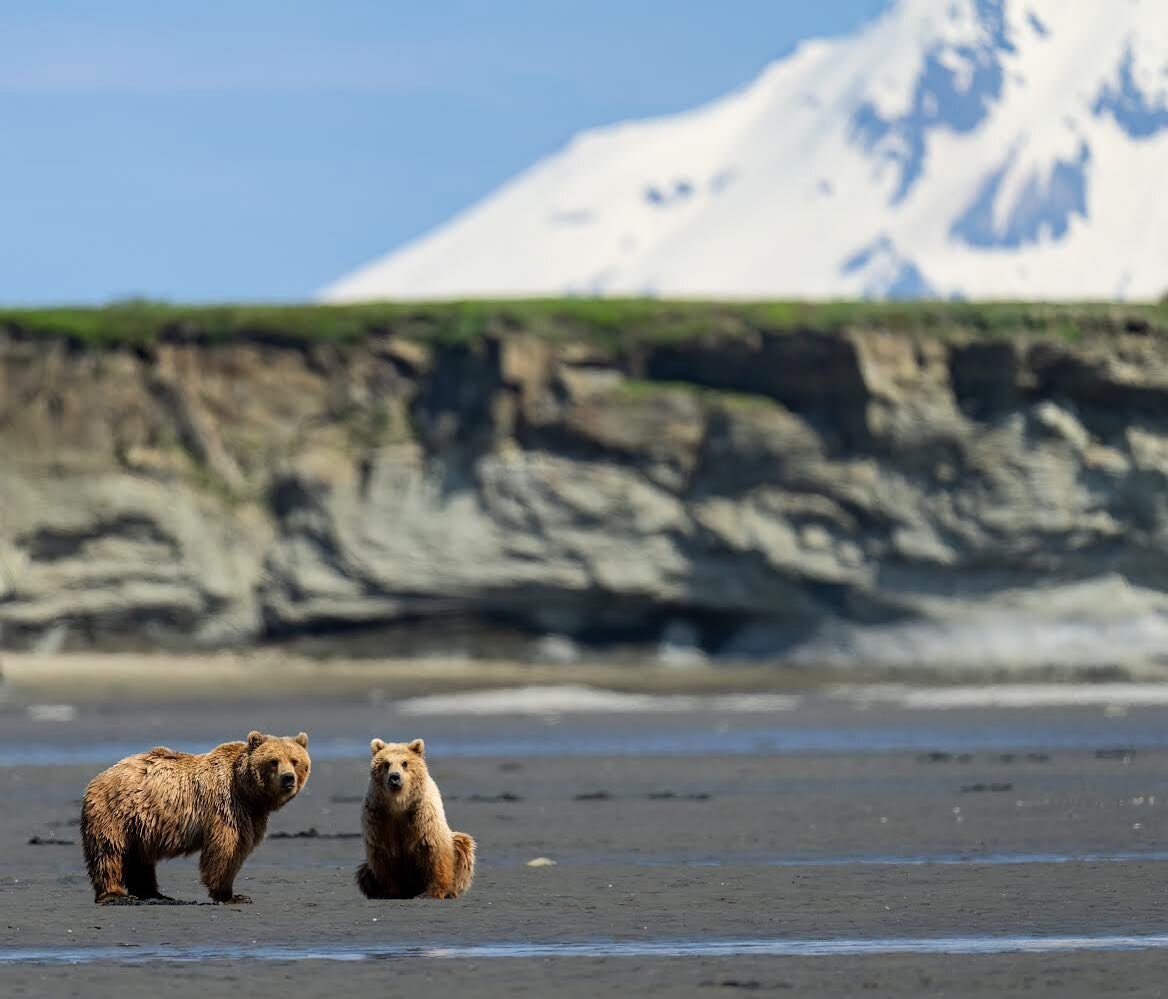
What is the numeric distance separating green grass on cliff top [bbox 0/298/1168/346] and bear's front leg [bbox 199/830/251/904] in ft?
138

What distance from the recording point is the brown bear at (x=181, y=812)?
1423 centimetres

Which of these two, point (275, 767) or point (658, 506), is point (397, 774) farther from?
point (658, 506)

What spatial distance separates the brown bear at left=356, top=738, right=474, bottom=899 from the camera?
1440cm

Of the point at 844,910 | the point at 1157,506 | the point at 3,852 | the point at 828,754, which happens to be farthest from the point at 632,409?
the point at 844,910

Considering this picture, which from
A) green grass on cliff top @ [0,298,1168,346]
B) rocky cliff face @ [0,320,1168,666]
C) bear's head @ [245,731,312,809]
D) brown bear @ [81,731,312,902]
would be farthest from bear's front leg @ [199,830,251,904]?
green grass on cliff top @ [0,298,1168,346]

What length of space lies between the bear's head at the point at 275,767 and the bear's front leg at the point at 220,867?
0.38 metres

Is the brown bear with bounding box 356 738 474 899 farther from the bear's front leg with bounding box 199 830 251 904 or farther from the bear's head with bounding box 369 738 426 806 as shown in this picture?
the bear's front leg with bounding box 199 830 251 904

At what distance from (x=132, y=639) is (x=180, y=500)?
340 cm

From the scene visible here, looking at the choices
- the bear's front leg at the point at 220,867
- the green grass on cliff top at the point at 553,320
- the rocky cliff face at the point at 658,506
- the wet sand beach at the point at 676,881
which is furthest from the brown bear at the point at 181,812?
the green grass on cliff top at the point at 553,320

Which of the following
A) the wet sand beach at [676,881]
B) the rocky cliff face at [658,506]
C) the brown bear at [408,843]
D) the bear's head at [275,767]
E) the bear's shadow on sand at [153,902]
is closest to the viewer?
the wet sand beach at [676,881]

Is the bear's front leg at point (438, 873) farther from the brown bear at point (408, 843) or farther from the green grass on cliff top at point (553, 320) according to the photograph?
the green grass on cliff top at point (553, 320)

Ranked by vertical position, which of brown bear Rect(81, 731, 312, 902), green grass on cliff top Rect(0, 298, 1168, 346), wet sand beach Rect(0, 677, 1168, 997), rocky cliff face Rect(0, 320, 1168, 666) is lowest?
wet sand beach Rect(0, 677, 1168, 997)

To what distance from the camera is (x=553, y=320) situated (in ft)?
184

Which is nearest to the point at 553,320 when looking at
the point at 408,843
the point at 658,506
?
the point at 658,506
